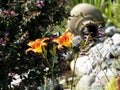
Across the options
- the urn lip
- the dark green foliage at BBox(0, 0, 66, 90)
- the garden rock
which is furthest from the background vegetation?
the urn lip

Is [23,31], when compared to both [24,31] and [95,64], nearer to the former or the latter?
[24,31]

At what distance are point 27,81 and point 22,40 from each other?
53cm

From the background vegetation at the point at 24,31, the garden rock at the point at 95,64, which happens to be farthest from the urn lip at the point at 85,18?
the background vegetation at the point at 24,31

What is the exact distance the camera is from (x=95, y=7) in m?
9.95

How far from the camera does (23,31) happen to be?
15.7 feet

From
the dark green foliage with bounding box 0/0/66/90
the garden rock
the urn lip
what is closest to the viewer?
the dark green foliage with bounding box 0/0/66/90

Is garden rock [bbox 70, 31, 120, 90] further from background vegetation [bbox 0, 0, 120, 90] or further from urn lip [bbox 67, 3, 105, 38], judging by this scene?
background vegetation [bbox 0, 0, 120, 90]

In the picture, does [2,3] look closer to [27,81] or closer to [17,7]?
[17,7]

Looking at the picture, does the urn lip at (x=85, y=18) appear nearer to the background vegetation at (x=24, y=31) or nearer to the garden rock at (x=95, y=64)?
the garden rock at (x=95, y=64)

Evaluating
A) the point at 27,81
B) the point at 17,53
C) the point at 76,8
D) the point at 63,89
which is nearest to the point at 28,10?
the point at 17,53

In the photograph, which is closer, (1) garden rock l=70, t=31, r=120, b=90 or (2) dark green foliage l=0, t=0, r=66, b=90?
(2) dark green foliage l=0, t=0, r=66, b=90

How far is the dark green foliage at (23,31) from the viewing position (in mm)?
4586

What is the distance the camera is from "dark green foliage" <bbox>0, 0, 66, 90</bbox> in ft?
15.0

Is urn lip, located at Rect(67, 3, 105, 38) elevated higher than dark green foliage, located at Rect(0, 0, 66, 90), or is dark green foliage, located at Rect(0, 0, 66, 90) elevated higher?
urn lip, located at Rect(67, 3, 105, 38)
